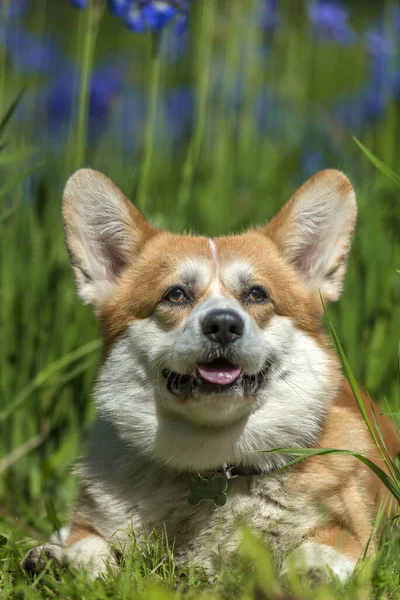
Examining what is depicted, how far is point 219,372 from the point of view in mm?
2793

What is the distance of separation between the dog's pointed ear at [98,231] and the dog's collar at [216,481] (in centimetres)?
81

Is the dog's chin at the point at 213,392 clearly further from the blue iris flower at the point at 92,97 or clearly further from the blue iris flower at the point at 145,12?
the blue iris flower at the point at 92,97

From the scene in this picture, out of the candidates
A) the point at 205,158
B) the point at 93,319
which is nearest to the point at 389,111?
the point at 205,158

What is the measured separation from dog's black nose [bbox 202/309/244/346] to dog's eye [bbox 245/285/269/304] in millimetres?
289

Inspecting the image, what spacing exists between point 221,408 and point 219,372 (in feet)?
0.37

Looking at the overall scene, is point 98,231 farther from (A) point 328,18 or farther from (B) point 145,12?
(A) point 328,18

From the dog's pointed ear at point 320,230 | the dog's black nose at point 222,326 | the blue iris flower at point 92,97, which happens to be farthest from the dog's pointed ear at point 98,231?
the blue iris flower at point 92,97

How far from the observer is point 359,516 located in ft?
9.51

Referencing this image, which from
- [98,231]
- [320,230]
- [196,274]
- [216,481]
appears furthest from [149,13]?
[216,481]

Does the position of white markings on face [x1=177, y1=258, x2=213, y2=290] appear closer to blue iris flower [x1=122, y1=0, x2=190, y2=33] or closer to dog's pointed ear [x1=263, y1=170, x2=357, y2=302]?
dog's pointed ear [x1=263, y1=170, x2=357, y2=302]

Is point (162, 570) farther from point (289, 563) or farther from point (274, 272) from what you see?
point (274, 272)

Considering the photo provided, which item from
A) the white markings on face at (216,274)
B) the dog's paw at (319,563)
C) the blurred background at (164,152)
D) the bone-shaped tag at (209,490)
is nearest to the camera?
the dog's paw at (319,563)

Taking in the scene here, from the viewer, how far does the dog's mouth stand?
2766 millimetres

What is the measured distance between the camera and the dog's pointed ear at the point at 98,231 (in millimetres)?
3256
